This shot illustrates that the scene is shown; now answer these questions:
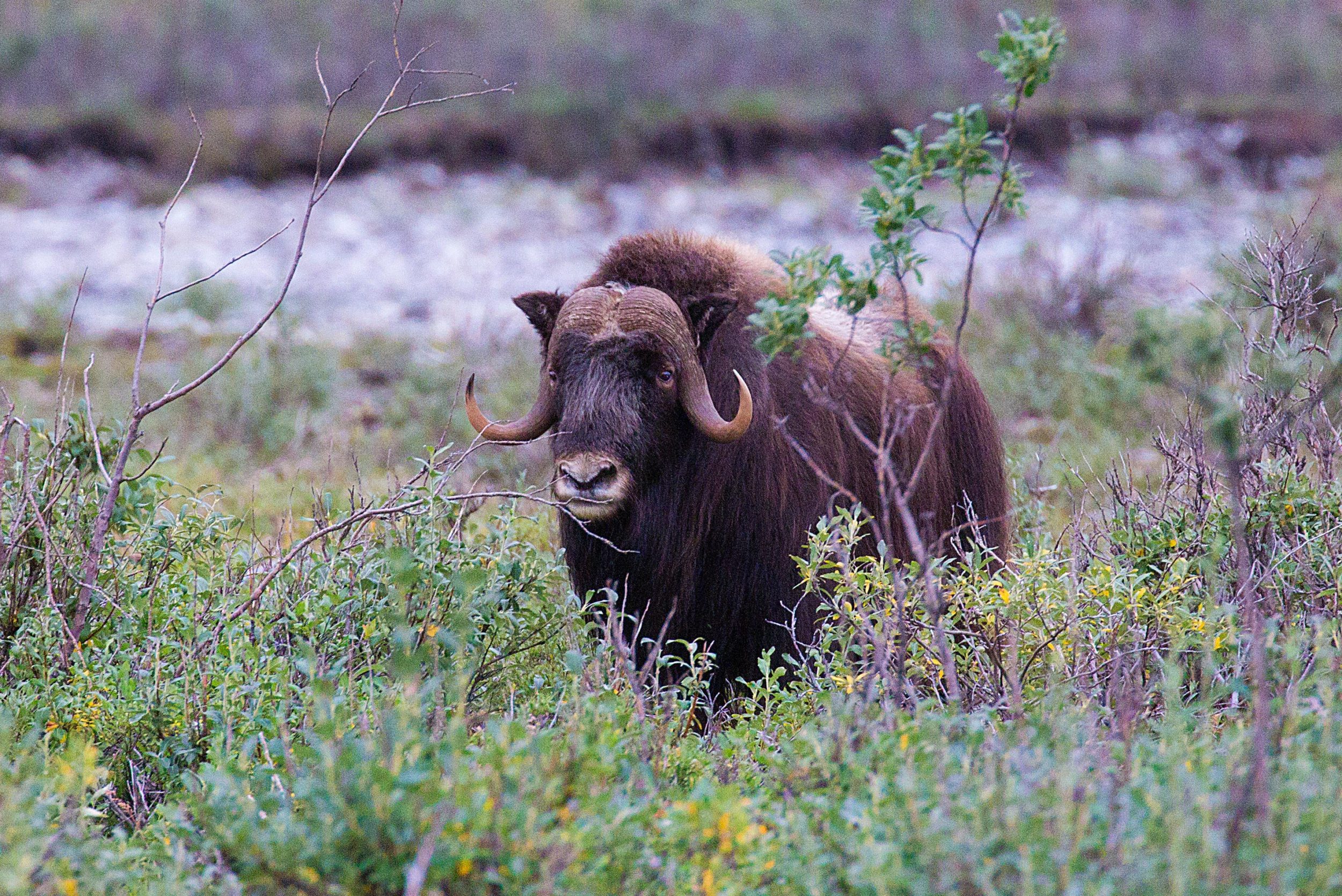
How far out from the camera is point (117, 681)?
133 inches

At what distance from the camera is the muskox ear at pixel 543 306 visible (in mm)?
4414

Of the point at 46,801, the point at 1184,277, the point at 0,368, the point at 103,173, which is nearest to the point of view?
the point at 46,801

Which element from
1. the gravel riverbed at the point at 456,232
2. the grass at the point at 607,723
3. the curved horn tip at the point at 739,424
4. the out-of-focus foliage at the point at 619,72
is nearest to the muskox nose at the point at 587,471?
the grass at the point at 607,723

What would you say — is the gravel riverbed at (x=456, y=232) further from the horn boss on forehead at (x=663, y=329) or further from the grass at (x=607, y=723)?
the grass at (x=607, y=723)

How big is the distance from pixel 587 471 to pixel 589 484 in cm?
4

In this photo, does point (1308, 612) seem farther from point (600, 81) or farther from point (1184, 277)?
point (600, 81)

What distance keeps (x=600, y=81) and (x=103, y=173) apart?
6638mm

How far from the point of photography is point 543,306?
4438 millimetres

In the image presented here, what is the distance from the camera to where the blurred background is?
27.7 feet

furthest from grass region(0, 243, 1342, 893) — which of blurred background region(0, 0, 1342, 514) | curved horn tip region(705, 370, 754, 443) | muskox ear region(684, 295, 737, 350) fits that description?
blurred background region(0, 0, 1342, 514)

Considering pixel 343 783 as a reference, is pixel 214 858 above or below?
below

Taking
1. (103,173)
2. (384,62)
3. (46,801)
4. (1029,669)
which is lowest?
(1029,669)

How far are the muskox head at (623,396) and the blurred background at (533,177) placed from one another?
2.23 meters

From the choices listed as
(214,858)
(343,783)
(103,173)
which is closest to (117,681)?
(214,858)
